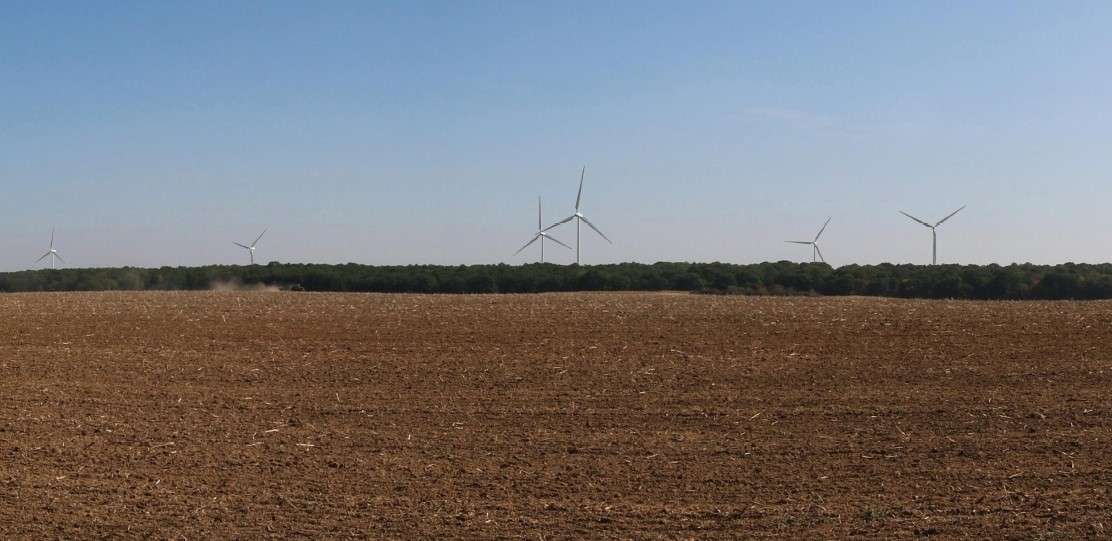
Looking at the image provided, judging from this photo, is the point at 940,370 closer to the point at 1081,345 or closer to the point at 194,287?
the point at 1081,345

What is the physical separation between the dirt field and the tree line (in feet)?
35.7

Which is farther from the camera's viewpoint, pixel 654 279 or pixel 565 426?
pixel 654 279

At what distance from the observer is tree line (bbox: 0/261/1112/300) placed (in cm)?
3356

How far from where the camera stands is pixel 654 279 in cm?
3803

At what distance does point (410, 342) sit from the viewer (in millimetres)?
19906

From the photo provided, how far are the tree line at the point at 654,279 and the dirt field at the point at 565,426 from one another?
1087 centimetres

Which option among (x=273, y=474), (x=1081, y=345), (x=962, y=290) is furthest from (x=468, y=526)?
(x=962, y=290)

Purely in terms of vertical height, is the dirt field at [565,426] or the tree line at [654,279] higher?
the tree line at [654,279]

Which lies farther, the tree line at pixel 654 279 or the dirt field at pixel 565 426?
the tree line at pixel 654 279

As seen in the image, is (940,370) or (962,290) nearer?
(940,370)

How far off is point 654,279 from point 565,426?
24.9 metres

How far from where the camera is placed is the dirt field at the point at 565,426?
9445mm

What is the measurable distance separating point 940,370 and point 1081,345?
3.65 meters

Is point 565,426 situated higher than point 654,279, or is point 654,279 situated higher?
point 654,279
